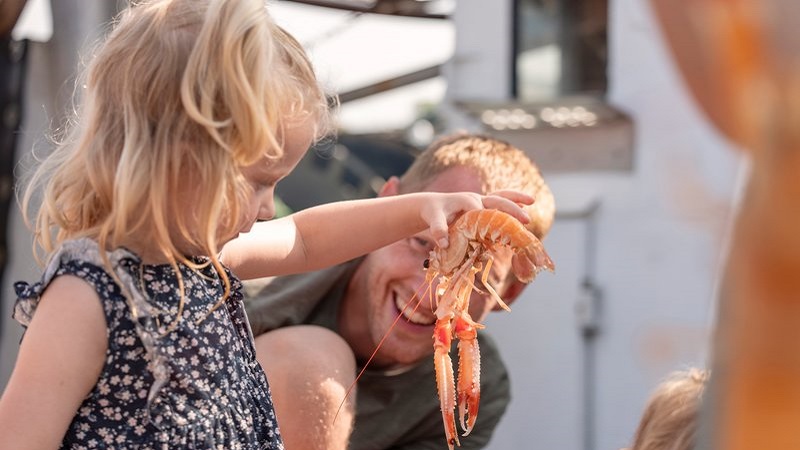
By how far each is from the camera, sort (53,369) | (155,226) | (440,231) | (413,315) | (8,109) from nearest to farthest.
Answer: (53,369)
(155,226)
(440,231)
(413,315)
(8,109)

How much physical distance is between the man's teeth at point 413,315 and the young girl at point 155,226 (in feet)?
2.77

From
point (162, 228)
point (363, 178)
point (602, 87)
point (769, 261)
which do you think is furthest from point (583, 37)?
point (363, 178)

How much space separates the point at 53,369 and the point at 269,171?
1.31 ft

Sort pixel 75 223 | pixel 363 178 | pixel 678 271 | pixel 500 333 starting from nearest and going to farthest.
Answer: pixel 75 223 → pixel 678 271 → pixel 500 333 → pixel 363 178

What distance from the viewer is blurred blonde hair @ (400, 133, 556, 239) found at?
2.61m

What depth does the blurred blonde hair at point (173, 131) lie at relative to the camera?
1.58 meters

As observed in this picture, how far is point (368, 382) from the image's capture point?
8.98 feet

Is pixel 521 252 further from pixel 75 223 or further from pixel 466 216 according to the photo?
pixel 75 223

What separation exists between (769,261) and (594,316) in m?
4.46

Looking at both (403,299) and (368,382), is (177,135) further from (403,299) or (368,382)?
(368,382)

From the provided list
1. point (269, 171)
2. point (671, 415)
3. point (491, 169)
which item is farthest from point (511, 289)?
point (269, 171)

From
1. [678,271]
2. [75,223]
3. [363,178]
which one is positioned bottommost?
[363,178]

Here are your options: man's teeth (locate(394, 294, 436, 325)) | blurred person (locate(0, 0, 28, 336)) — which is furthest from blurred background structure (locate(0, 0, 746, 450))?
man's teeth (locate(394, 294, 436, 325))

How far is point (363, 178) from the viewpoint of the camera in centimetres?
1115
